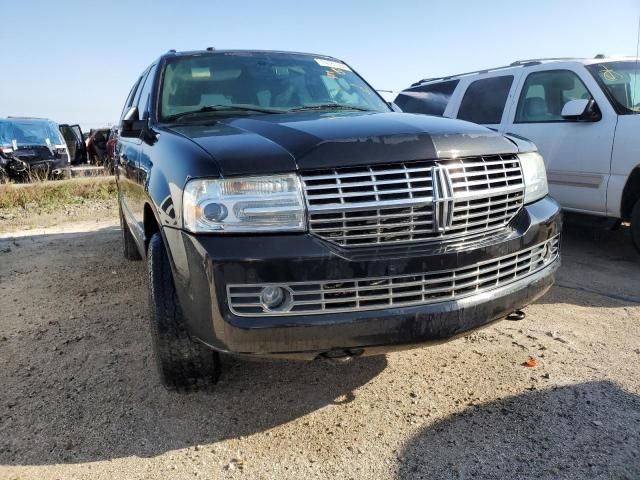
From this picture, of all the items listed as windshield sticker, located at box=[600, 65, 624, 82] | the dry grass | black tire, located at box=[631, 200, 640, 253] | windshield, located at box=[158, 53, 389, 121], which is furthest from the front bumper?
the dry grass

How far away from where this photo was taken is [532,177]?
2738 mm

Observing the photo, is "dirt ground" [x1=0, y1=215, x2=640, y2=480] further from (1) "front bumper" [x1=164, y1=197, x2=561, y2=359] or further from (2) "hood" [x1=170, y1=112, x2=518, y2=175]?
(2) "hood" [x1=170, y1=112, x2=518, y2=175]

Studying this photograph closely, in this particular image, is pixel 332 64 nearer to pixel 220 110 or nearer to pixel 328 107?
pixel 328 107

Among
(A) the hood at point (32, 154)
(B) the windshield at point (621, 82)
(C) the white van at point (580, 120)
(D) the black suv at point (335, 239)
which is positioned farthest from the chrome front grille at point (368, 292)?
(A) the hood at point (32, 154)

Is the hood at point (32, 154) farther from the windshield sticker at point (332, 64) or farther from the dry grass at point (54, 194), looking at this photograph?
the windshield sticker at point (332, 64)

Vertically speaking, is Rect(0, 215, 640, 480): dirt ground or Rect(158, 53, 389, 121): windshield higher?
Rect(158, 53, 389, 121): windshield

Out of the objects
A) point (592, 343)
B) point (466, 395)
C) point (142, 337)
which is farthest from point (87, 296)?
point (592, 343)

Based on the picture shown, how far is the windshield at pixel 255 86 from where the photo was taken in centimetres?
342

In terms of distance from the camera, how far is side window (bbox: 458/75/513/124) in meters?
5.97

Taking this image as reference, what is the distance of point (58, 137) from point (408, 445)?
44.2 ft

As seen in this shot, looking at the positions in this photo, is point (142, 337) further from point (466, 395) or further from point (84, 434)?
point (466, 395)

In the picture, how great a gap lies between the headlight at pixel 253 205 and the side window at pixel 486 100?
4473 millimetres

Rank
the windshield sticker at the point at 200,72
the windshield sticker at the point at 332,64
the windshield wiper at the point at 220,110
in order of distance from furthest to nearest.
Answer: the windshield sticker at the point at 332,64, the windshield sticker at the point at 200,72, the windshield wiper at the point at 220,110

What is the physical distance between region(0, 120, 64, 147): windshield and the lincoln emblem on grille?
12.3m
